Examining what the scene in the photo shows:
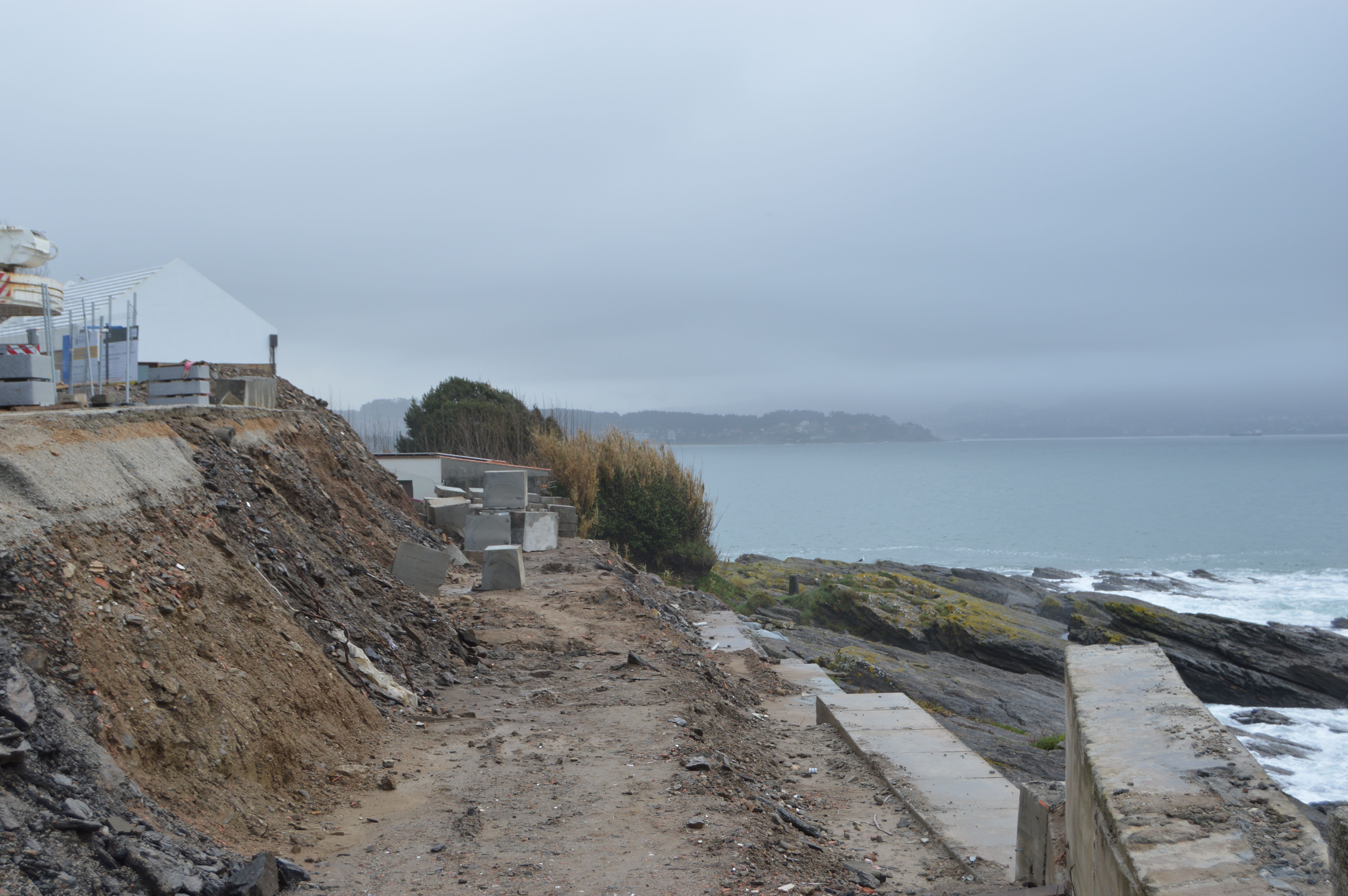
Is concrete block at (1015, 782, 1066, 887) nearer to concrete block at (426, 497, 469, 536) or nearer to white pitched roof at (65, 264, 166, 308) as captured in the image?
concrete block at (426, 497, 469, 536)

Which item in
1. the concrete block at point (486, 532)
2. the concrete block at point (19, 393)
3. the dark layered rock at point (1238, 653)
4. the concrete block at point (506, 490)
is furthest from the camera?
the dark layered rock at point (1238, 653)

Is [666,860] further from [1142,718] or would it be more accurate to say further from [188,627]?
[188,627]

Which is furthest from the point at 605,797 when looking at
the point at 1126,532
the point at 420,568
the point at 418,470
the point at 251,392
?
the point at 1126,532

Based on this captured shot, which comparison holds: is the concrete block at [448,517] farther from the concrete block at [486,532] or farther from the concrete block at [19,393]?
the concrete block at [19,393]

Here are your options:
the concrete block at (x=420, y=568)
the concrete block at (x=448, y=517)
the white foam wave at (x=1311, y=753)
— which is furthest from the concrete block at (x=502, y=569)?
the white foam wave at (x=1311, y=753)

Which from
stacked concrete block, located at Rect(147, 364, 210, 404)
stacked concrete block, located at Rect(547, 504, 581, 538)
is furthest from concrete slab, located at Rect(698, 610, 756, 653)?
stacked concrete block, located at Rect(147, 364, 210, 404)

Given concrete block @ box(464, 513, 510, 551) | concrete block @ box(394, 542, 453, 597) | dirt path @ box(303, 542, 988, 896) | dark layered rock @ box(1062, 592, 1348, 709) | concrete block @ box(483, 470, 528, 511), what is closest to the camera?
dirt path @ box(303, 542, 988, 896)

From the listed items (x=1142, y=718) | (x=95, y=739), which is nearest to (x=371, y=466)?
(x=95, y=739)

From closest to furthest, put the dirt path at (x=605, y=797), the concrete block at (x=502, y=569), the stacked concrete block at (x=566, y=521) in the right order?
the dirt path at (x=605, y=797)
the concrete block at (x=502, y=569)
the stacked concrete block at (x=566, y=521)

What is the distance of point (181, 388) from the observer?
34.1 feet

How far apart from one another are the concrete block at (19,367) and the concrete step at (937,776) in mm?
7930

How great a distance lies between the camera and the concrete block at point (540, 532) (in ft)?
50.0

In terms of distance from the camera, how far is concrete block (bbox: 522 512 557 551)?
1523cm

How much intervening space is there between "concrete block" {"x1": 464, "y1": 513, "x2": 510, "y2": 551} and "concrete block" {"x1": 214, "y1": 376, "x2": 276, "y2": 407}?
12.0ft
